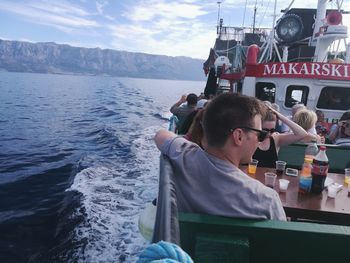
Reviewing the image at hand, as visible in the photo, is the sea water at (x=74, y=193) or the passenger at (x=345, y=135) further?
the passenger at (x=345, y=135)

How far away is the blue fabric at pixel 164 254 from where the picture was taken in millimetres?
993

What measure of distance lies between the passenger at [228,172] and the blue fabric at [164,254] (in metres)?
0.82

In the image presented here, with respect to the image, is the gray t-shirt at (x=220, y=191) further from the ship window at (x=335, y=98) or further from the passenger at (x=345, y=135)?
the ship window at (x=335, y=98)

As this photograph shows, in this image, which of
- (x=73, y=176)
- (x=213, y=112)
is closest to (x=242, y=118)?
(x=213, y=112)

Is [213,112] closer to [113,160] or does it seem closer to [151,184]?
[151,184]

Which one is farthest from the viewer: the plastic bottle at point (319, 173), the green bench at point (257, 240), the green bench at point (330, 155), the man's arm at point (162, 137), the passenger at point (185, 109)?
the passenger at point (185, 109)

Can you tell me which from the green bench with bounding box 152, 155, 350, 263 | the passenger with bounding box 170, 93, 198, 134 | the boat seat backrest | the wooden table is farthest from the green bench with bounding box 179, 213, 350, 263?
the passenger with bounding box 170, 93, 198, 134

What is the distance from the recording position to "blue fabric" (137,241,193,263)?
993 millimetres

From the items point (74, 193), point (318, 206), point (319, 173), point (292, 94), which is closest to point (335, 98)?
point (292, 94)

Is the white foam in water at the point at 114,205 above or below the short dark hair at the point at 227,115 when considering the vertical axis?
below

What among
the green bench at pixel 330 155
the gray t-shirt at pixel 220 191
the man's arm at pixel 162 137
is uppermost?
the man's arm at pixel 162 137

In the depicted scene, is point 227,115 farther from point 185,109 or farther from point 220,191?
point 185,109

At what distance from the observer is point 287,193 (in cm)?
298

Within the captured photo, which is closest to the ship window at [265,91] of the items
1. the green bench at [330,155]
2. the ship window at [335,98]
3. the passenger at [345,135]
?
the ship window at [335,98]
